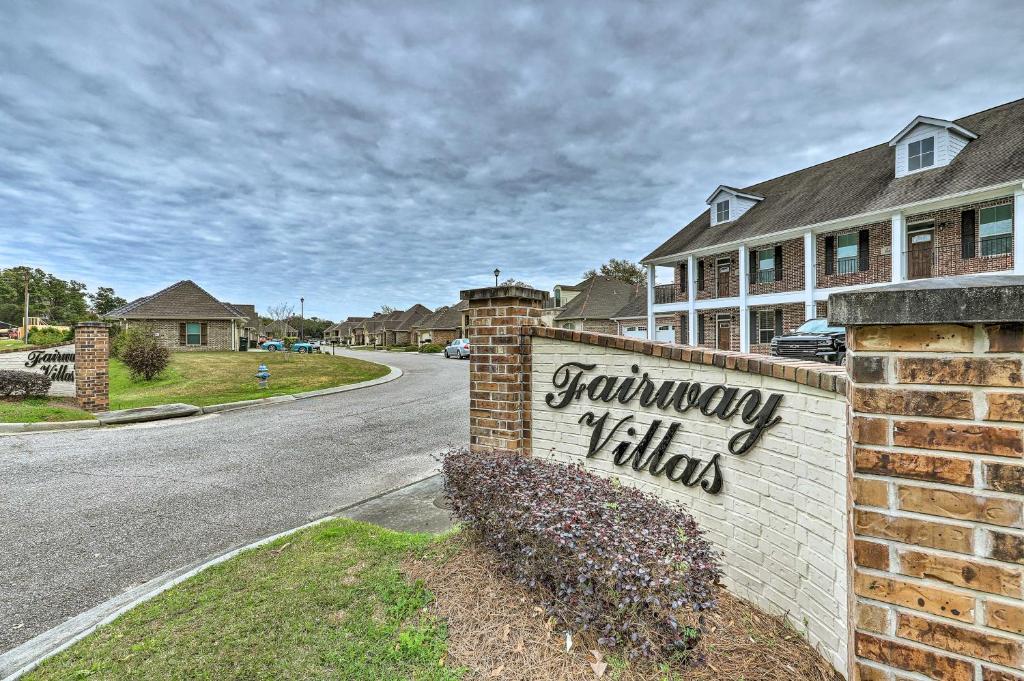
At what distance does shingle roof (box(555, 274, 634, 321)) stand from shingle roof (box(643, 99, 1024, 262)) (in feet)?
39.8

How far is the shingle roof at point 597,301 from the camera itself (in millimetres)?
38344

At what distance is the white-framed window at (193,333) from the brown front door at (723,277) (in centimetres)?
A: 3476

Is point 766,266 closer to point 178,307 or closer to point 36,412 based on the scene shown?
point 36,412

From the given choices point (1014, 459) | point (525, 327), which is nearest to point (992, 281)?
point (1014, 459)

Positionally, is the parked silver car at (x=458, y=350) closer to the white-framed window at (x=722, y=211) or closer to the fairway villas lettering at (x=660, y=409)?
the white-framed window at (x=722, y=211)

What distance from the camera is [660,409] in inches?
150

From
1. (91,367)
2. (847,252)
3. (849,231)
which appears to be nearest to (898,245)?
(847,252)

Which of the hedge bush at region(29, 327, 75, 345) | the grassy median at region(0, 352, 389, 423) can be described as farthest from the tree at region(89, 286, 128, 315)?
the grassy median at region(0, 352, 389, 423)

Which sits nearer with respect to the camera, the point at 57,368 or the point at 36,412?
the point at 36,412

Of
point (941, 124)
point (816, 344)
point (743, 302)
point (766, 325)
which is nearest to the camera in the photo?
point (816, 344)

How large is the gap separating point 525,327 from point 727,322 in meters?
21.8

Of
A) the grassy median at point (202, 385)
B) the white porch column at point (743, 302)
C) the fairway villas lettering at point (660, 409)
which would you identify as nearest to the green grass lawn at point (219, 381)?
the grassy median at point (202, 385)

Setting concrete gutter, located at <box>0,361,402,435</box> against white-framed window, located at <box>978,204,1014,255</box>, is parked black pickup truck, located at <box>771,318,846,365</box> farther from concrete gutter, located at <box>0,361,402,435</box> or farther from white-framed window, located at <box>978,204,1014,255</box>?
concrete gutter, located at <box>0,361,402,435</box>

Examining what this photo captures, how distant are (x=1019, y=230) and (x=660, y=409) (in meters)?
16.8
